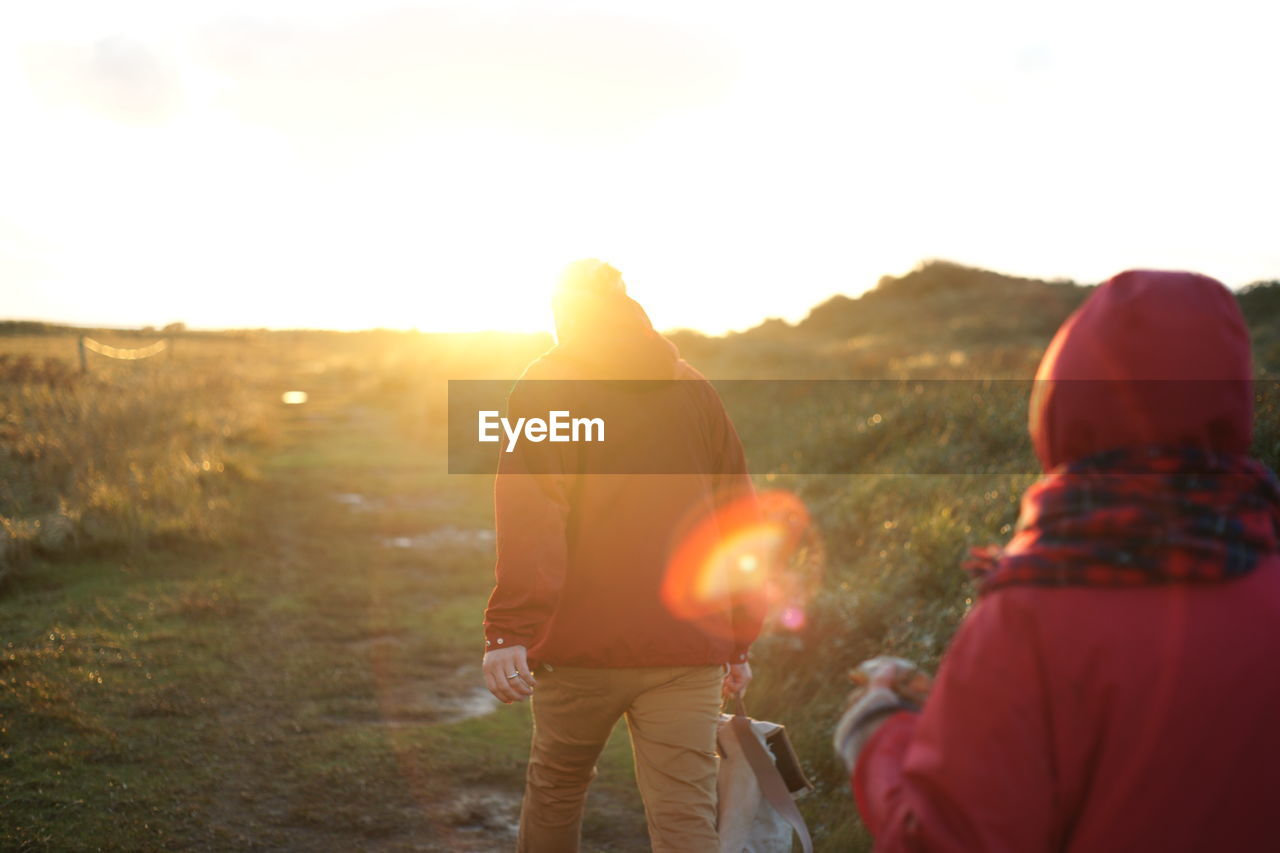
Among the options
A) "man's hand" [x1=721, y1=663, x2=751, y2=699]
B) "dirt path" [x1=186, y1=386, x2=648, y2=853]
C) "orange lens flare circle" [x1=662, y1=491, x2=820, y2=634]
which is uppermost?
"orange lens flare circle" [x1=662, y1=491, x2=820, y2=634]

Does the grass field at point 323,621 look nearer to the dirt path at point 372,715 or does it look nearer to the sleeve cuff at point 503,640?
the dirt path at point 372,715

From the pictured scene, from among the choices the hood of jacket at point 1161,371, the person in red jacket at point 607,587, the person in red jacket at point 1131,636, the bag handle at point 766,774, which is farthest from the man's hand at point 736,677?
the hood of jacket at point 1161,371

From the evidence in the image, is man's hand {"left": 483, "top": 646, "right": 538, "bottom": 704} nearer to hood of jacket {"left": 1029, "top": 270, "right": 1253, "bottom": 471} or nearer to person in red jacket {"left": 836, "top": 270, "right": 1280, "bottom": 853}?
person in red jacket {"left": 836, "top": 270, "right": 1280, "bottom": 853}

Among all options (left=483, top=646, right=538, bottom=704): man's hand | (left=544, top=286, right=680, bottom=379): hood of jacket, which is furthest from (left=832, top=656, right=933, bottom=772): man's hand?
(left=544, top=286, right=680, bottom=379): hood of jacket

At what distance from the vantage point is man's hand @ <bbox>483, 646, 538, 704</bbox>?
102 inches

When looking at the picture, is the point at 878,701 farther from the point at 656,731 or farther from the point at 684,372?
the point at 684,372

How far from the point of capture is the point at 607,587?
2668 mm

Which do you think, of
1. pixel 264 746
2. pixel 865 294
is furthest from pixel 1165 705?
pixel 865 294

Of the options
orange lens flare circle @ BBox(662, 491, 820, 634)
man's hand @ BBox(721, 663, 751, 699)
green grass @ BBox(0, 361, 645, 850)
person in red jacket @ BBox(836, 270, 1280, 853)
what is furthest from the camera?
green grass @ BBox(0, 361, 645, 850)

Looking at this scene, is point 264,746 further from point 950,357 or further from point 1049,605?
point 950,357

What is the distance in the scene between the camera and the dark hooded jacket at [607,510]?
8.59 ft

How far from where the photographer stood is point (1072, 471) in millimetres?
1390

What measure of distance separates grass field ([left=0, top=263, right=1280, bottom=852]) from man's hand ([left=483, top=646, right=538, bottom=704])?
81.3 inches

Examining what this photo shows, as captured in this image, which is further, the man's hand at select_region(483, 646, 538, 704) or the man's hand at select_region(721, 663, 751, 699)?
the man's hand at select_region(721, 663, 751, 699)
